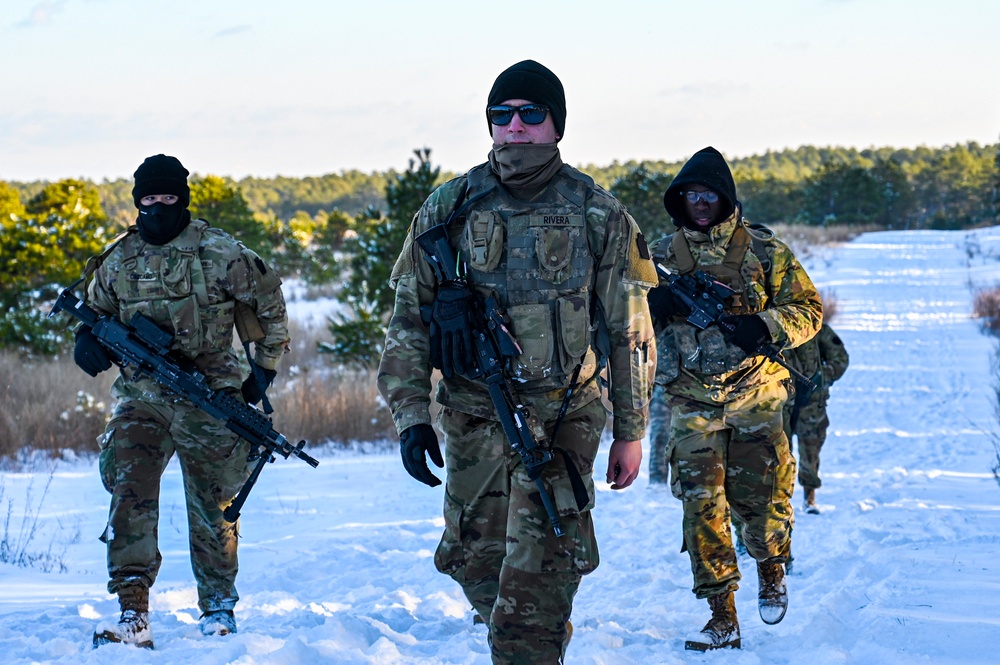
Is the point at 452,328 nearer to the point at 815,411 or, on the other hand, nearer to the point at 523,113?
the point at 523,113

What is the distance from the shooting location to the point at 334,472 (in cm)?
980

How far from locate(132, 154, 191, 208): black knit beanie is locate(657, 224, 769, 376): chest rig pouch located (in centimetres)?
240

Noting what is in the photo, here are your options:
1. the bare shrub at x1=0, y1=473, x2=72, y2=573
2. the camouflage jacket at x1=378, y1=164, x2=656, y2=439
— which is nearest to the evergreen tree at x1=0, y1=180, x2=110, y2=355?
the bare shrub at x1=0, y1=473, x2=72, y2=573

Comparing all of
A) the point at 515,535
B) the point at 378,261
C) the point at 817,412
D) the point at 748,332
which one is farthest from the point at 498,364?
the point at 378,261

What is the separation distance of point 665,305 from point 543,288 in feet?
5.27

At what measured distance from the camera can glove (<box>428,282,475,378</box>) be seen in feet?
11.4

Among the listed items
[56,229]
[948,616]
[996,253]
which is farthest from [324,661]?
[996,253]

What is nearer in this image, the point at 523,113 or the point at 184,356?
the point at 523,113

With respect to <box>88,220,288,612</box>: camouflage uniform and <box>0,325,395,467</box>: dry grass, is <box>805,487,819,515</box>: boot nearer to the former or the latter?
<box>88,220,288,612</box>: camouflage uniform

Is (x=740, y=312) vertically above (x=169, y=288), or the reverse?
(x=169, y=288)

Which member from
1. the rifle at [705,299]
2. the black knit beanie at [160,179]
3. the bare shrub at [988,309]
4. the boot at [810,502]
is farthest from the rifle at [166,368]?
the bare shrub at [988,309]

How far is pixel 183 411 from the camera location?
4.88 m

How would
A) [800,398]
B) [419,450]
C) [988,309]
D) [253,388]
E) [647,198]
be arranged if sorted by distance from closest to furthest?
[419,450] < [253,388] < [800,398] < [647,198] < [988,309]

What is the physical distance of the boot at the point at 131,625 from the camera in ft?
14.6
